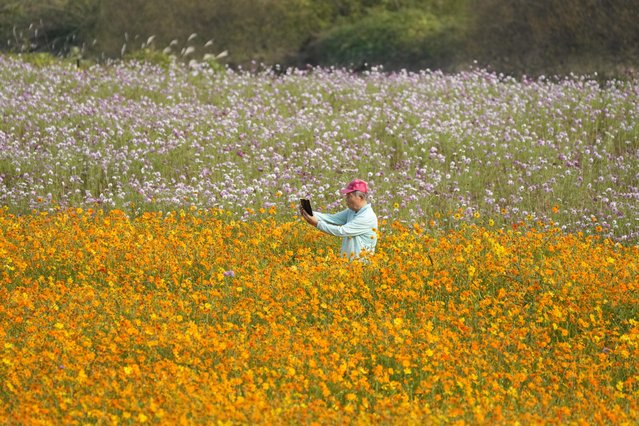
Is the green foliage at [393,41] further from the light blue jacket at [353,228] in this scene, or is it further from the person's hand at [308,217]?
the person's hand at [308,217]

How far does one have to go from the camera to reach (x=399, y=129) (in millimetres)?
13883

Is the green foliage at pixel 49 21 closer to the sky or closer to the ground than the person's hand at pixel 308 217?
closer to the ground

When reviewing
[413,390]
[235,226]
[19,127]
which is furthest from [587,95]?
[413,390]

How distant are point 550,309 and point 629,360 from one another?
0.96m

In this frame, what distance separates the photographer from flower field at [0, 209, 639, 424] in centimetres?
581

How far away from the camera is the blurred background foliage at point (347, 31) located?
19.2m

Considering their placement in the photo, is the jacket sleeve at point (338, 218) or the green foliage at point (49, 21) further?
the green foliage at point (49, 21)

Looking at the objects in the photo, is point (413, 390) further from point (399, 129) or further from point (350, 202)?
point (399, 129)

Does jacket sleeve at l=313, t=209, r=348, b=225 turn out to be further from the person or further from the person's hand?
the person's hand

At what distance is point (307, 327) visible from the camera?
740cm

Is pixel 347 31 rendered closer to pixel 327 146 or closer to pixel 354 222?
pixel 327 146

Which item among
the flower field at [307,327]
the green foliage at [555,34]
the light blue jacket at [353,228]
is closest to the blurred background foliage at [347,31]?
the green foliage at [555,34]

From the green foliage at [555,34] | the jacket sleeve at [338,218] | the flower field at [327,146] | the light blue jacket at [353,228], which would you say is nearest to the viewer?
the light blue jacket at [353,228]

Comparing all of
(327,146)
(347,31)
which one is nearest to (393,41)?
(347,31)
